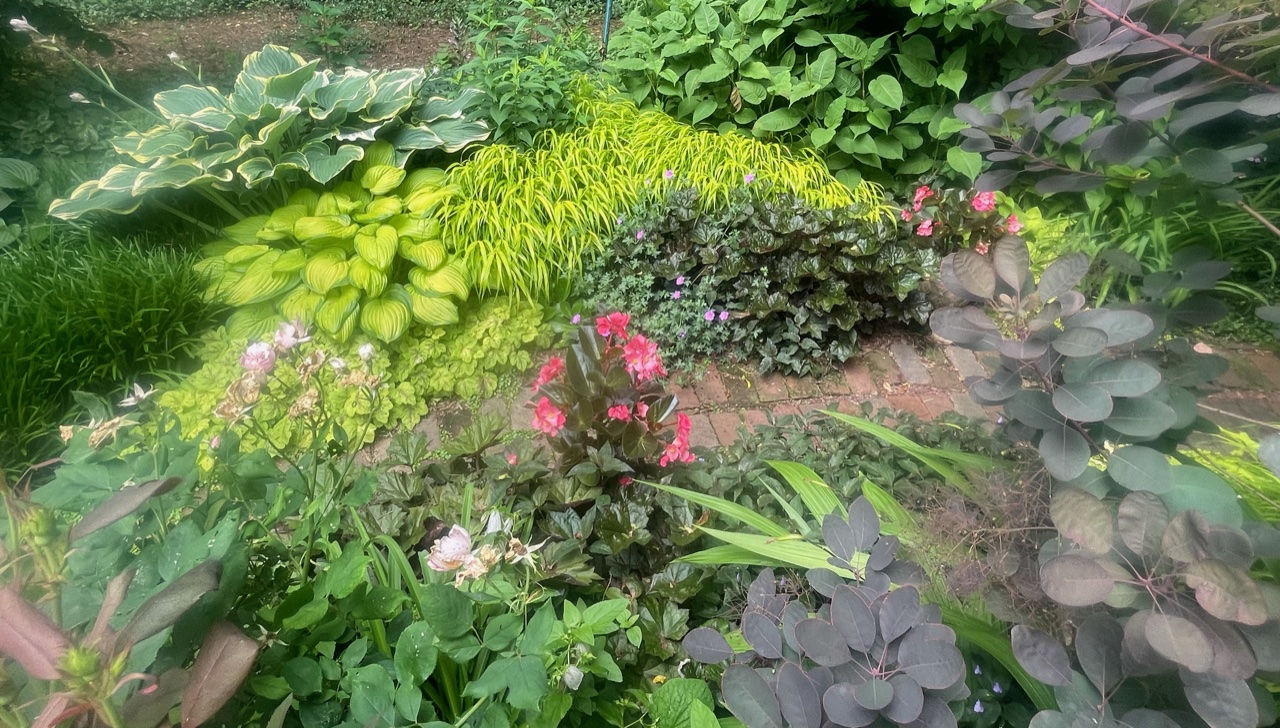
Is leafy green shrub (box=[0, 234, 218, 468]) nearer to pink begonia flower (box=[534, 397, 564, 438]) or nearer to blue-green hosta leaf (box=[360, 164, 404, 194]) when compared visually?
blue-green hosta leaf (box=[360, 164, 404, 194])

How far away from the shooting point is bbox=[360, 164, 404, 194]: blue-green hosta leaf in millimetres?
2781

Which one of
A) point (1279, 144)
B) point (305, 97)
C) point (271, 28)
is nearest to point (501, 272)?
point (305, 97)

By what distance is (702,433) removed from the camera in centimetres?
239

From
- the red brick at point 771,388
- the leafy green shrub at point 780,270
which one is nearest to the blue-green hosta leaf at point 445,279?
the leafy green shrub at point 780,270

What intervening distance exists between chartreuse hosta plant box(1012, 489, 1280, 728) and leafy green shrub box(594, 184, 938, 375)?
1914 millimetres

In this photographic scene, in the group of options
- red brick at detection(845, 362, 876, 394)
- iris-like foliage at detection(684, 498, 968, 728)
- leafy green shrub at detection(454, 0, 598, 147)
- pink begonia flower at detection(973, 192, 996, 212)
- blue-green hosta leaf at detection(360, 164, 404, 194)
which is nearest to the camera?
iris-like foliage at detection(684, 498, 968, 728)

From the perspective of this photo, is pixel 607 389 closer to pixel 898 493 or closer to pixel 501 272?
pixel 898 493

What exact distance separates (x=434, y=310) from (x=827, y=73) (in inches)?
89.3

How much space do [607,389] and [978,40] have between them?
3.06 metres

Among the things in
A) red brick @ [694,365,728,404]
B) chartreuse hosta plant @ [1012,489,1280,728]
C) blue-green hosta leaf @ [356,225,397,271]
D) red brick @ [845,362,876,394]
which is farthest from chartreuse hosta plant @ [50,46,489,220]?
chartreuse hosta plant @ [1012,489,1280,728]

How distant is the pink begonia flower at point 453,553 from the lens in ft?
2.87

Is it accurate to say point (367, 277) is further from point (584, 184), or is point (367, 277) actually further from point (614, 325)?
point (614, 325)

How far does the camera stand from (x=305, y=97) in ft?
9.09

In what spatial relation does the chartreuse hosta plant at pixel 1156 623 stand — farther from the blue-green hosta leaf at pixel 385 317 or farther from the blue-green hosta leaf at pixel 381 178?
the blue-green hosta leaf at pixel 381 178
